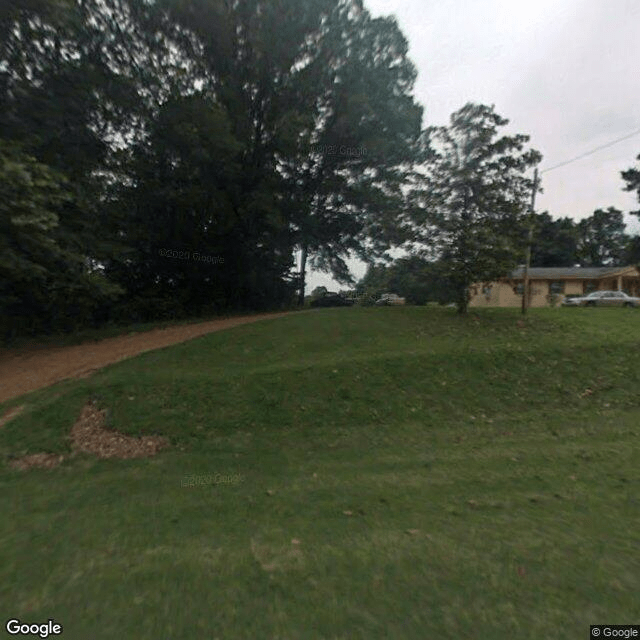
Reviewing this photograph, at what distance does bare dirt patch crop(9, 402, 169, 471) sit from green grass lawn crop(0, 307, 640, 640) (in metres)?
0.20

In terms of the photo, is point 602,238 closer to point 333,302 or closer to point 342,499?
point 333,302

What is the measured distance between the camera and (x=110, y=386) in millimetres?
8422

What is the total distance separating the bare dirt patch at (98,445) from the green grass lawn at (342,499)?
20 centimetres

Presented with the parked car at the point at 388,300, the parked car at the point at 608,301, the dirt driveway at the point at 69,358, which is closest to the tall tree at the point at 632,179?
the parked car at the point at 608,301

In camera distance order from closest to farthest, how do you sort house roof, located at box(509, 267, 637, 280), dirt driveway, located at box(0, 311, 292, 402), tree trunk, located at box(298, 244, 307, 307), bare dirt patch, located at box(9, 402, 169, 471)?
1. bare dirt patch, located at box(9, 402, 169, 471)
2. dirt driveway, located at box(0, 311, 292, 402)
3. tree trunk, located at box(298, 244, 307, 307)
4. house roof, located at box(509, 267, 637, 280)

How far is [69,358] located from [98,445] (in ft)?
20.8

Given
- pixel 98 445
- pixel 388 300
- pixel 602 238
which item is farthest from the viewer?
pixel 602 238

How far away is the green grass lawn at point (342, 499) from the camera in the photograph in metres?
2.64

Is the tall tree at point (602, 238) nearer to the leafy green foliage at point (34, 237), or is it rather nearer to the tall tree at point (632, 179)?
the tall tree at point (632, 179)

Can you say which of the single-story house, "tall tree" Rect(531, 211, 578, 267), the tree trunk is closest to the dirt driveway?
the tree trunk

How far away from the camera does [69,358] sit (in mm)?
11836

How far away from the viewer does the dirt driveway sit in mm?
9781

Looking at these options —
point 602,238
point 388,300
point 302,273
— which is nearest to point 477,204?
point 302,273

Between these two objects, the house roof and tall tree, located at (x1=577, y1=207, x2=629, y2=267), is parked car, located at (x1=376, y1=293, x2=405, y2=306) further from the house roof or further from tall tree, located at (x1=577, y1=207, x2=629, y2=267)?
tall tree, located at (x1=577, y1=207, x2=629, y2=267)
